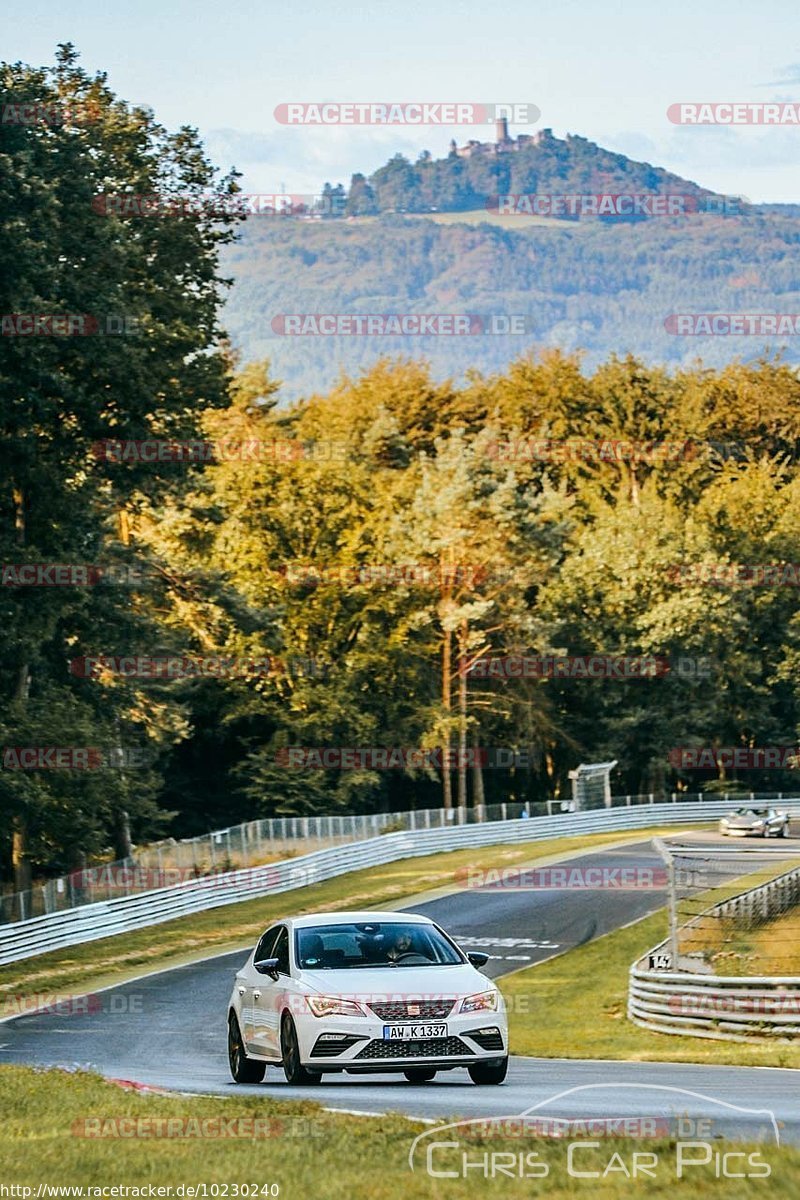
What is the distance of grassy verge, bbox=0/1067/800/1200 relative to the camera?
341 inches

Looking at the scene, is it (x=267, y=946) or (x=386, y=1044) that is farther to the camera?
(x=267, y=946)

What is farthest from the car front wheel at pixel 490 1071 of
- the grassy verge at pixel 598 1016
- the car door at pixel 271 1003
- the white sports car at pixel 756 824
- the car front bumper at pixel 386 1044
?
the white sports car at pixel 756 824

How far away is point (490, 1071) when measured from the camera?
51.1 feet

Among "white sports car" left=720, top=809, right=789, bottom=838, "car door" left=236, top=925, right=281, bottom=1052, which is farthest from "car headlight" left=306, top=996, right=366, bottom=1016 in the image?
"white sports car" left=720, top=809, right=789, bottom=838

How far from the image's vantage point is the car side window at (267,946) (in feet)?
56.3

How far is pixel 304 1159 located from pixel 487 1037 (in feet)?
17.1

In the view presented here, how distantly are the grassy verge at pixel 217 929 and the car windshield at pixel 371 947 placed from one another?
53.8 feet

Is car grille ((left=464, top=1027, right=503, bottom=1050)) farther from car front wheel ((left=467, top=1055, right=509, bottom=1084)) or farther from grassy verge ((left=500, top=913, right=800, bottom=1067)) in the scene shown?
grassy verge ((left=500, top=913, right=800, bottom=1067))

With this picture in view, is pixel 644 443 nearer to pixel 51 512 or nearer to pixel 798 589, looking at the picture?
pixel 798 589

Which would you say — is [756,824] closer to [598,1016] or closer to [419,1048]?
[598,1016]

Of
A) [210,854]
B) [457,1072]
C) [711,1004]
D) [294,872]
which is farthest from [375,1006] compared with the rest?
[294,872]

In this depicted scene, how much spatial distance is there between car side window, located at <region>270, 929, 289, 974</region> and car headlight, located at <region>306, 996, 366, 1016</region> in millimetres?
784

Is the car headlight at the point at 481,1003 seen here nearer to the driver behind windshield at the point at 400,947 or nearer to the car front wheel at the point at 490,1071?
the car front wheel at the point at 490,1071

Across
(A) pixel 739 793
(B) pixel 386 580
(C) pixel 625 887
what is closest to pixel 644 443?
(A) pixel 739 793
